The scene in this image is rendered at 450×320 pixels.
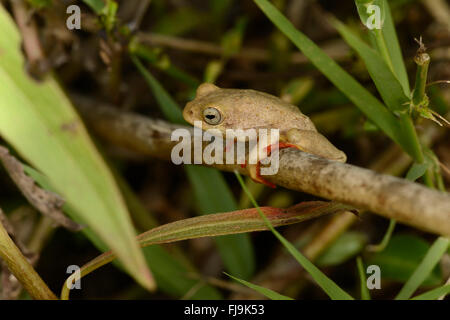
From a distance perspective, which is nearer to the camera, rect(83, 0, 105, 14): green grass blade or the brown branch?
the brown branch

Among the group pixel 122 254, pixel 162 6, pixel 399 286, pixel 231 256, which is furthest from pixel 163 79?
pixel 122 254

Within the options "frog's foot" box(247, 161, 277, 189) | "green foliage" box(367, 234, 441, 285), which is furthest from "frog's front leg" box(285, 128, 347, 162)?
"green foliage" box(367, 234, 441, 285)

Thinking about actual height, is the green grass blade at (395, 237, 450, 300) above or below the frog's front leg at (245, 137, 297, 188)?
below

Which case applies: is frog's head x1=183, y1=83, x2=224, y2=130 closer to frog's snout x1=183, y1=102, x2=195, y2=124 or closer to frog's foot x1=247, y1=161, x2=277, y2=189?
frog's snout x1=183, y1=102, x2=195, y2=124

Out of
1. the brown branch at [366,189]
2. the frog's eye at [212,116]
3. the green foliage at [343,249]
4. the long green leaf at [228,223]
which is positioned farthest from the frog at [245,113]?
the green foliage at [343,249]

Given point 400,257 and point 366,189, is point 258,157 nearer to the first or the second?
point 366,189

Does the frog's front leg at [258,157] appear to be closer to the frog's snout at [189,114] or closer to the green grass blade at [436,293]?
the frog's snout at [189,114]
